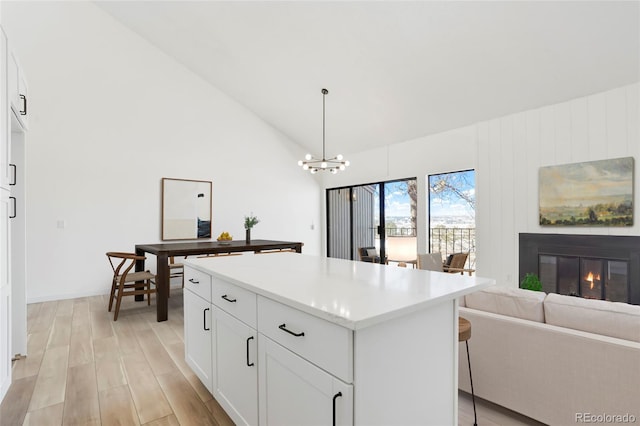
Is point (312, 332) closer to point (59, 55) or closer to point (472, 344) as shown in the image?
point (472, 344)

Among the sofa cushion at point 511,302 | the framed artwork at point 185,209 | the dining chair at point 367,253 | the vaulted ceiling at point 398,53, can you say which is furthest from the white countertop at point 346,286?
the dining chair at point 367,253

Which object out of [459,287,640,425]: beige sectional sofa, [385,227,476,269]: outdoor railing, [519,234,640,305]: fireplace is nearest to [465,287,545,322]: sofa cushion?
[459,287,640,425]: beige sectional sofa

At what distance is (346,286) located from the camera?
57.9 inches

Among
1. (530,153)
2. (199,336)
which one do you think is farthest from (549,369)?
(530,153)

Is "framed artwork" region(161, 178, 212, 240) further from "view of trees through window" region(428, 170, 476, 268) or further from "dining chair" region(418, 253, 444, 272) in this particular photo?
"view of trees through window" region(428, 170, 476, 268)

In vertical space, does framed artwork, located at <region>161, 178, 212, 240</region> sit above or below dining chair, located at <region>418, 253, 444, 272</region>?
above

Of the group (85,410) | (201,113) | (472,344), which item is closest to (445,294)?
(472,344)

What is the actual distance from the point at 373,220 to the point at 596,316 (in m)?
5.22

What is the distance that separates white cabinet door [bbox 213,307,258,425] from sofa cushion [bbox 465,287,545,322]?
1400mm

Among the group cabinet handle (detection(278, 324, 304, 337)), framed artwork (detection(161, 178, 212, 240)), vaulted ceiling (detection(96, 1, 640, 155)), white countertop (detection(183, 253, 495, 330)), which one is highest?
vaulted ceiling (detection(96, 1, 640, 155))

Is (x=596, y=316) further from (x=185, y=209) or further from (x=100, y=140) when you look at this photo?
(x=100, y=140)

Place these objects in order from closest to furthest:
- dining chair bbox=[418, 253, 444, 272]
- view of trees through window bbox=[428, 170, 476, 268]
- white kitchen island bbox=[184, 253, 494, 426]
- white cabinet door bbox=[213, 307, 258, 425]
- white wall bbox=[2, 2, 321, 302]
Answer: white kitchen island bbox=[184, 253, 494, 426] < white cabinet door bbox=[213, 307, 258, 425] < dining chair bbox=[418, 253, 444, 272] < white wall bbox=[2, 2, 321, 302] < view of trees through window bbox=[428, 170, 476, 268]

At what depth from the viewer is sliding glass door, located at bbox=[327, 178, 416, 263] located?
609cm

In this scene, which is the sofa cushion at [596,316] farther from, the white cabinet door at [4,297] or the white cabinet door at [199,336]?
the white cabinet door at [4,297]
